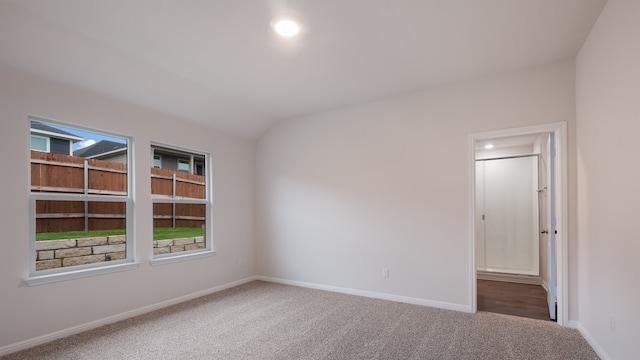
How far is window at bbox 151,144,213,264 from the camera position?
4.01 meters

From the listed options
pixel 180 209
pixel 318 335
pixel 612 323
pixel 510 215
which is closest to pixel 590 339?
pixel 612 323

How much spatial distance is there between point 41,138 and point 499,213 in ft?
21.4

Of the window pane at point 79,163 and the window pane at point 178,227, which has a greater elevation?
the window pane at point 79,163

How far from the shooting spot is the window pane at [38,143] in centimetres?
294

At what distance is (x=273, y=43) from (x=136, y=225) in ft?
8.30

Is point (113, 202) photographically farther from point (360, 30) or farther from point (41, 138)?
point (360, 30)

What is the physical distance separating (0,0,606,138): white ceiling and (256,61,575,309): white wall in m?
0.31

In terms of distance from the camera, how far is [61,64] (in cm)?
284

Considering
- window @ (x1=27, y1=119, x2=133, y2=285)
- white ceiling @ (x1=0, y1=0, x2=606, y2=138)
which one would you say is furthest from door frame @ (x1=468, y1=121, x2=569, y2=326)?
window @ (x1=27, y1=119, x2=133, y2=285)

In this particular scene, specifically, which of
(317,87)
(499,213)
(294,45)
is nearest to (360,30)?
(294,45)

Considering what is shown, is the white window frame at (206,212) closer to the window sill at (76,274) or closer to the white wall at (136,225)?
the white wall at (136,225)

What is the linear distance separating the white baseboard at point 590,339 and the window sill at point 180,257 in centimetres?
425

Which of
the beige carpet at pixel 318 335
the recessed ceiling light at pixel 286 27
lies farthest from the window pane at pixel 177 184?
the recessed ceiling light at pixel 286 27

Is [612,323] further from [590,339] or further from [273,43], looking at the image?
[273,43]
